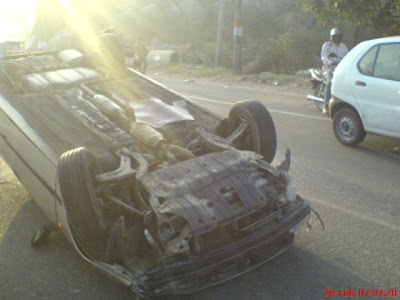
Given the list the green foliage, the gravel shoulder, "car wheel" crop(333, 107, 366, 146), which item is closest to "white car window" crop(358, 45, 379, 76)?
"car wheel" crop(333, 107, 366, 146)

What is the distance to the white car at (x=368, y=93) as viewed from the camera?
6.06 meters

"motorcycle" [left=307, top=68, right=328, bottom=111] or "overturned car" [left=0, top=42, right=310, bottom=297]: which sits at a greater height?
"overturned car" [left=0, top=42, right=310, bottom=297]

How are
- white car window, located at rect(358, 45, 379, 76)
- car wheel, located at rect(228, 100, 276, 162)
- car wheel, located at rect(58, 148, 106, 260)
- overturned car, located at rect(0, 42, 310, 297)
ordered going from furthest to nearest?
white car window, located at rect(358, 45, 379, 76), car wheel, located at rect(228, 100, 276, 162), car wheel, located at rect(58, 148, 106, 260), overturned car, located at rect(0, 42, 310, 297)

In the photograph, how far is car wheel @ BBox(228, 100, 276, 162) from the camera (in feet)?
14.5

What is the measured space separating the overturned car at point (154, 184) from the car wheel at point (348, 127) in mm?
2656

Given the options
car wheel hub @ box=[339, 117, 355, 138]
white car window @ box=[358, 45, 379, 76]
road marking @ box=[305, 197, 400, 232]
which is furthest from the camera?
car wheel hub @ box=[339, 117, 355, 138]

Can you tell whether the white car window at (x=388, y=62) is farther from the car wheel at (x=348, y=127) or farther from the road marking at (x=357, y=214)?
the road marking at (x=357, y=214)

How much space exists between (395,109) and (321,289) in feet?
11.9

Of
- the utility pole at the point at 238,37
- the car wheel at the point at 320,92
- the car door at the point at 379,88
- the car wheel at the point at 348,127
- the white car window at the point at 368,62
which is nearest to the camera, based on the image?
the car door at the point at 379,88

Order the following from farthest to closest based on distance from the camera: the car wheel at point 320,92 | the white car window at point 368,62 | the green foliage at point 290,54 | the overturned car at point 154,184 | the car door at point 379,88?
the green foliage at point 290,54, the car wheel at point 320,92, the white car window at point 368,62, the car door at point 379,88, the overturned car at point 154,184

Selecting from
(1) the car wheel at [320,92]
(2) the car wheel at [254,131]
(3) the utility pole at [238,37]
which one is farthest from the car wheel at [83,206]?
(3) the utility pole at [238,37]

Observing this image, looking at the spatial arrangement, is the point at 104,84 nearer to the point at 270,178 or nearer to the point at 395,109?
the point at 270,178

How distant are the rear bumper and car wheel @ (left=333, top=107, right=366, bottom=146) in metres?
3.79

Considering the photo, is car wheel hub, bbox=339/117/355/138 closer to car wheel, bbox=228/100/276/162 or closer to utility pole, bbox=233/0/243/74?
car wheel, bbox=228/100/276/162
